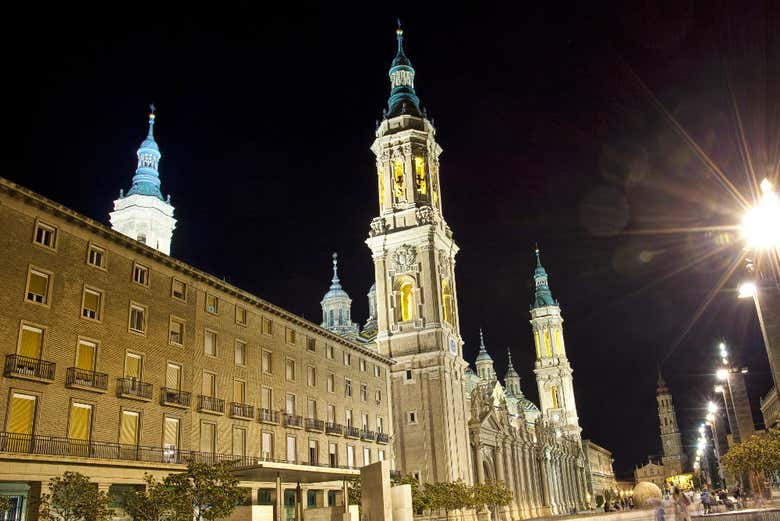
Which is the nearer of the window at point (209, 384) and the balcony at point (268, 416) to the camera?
the window at point (209, 384)

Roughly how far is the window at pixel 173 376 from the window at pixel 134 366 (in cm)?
182

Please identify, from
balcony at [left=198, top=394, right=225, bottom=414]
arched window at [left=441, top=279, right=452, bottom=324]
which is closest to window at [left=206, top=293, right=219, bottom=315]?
balcony at [left=198, top=394, right=225, bottom=414]

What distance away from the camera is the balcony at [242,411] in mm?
41028

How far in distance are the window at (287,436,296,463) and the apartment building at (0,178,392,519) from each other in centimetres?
11

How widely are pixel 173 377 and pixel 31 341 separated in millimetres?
8662

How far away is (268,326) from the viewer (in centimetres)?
4684

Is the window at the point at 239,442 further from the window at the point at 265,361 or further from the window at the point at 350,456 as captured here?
the window at the point at 350,456

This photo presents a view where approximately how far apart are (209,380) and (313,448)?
11.0m

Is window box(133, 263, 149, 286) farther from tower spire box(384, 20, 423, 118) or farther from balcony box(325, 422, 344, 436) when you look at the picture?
tower spire box(384, 20, 423, 118)

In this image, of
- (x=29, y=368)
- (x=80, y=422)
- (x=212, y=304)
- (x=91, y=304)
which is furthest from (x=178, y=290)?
(x=29, y=368)

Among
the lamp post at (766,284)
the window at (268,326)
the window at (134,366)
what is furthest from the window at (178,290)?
the lamp post at (766,284)

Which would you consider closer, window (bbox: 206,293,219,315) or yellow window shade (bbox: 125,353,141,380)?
yellow window shade (bbox: 125,353,141,380)

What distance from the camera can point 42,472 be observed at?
28734mm

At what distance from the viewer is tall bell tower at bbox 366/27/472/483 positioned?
6519cm
